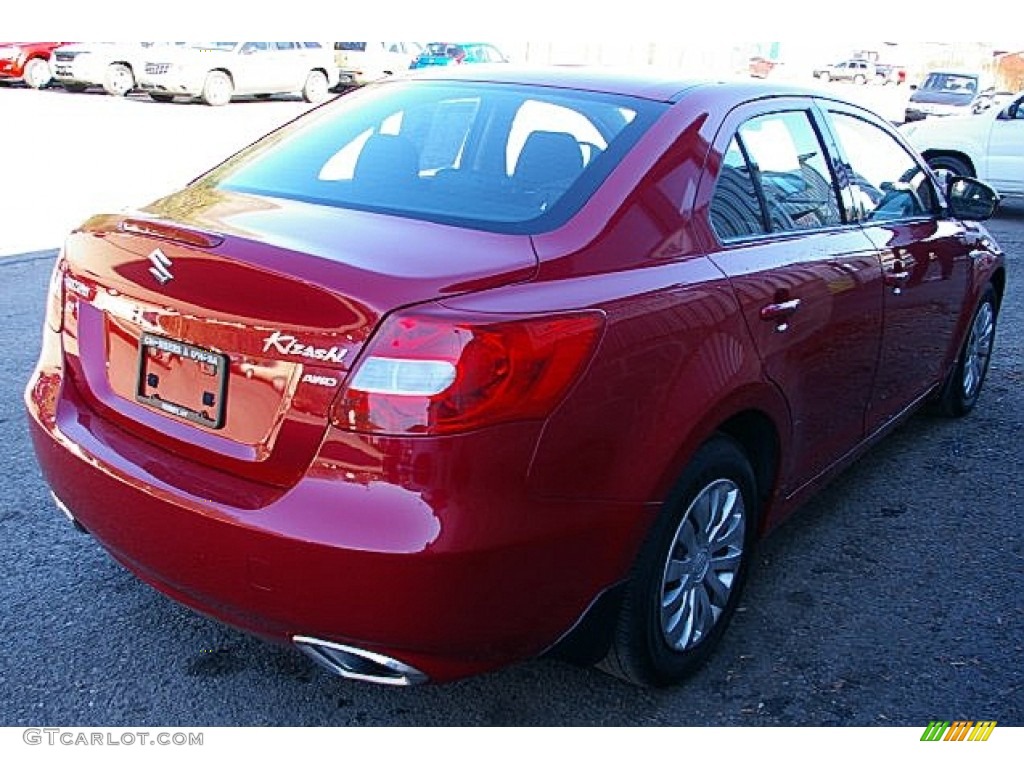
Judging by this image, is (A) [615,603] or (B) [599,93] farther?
(B) [599,93]

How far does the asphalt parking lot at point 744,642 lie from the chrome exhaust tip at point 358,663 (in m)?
0.45

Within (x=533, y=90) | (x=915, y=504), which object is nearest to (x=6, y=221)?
(x=533, y=90)

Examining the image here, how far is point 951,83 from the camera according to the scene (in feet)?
67.0

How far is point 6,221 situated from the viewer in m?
8.86

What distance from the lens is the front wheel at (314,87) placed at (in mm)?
24078

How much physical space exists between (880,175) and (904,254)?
0.39m

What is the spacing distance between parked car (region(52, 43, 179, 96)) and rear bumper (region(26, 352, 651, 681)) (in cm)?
2219

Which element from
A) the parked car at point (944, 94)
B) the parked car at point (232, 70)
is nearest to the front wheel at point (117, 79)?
the parked car at point (232, 70)

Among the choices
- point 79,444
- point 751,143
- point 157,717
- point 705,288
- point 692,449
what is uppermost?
point 751,143

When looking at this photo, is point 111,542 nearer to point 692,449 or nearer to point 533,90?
point 692,449

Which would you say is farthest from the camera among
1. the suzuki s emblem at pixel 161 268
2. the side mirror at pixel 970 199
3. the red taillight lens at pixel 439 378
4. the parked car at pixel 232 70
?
the parked car at pixel 232 70

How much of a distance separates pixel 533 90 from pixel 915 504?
2.31 meters

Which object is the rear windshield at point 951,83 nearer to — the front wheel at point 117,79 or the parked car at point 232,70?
the parked car at point 232,70

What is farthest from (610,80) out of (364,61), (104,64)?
(364,61)
